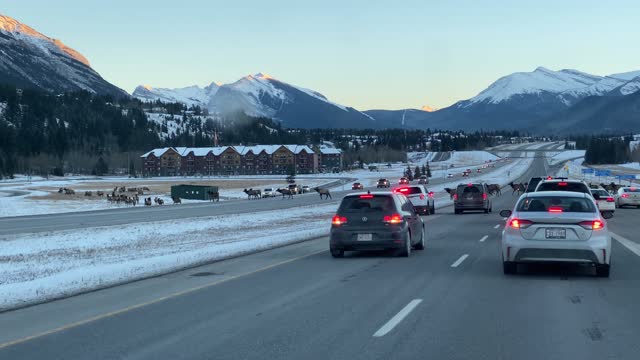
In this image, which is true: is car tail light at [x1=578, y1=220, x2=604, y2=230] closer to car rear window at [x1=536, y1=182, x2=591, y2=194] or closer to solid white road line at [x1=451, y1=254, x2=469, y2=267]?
solid white road line at [x1=451, y1=254, x2=469, y2=267]

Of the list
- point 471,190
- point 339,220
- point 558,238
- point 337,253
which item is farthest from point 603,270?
point 471,190

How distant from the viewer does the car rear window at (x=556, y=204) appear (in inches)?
559

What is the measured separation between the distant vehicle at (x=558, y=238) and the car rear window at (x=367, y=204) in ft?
15.7

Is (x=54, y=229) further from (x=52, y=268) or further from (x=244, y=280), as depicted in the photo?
(x=244, y=280)

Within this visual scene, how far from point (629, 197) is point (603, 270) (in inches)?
1340

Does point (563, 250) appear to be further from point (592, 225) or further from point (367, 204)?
point (367, 204)

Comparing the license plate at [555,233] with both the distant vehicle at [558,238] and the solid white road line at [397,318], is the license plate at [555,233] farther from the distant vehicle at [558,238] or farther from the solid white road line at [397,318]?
the solid white road line at [397,318]

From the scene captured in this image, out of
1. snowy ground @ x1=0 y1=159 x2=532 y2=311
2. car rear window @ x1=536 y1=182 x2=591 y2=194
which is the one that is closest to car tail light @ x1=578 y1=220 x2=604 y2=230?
snowy ground @ x1=0 y1=159 x2=532 y2=311

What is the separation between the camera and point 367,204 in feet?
60.8

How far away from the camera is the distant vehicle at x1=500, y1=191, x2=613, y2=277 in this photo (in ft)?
44.1

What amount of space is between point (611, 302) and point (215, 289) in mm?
6561

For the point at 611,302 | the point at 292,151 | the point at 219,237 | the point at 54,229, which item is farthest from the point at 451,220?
the point at 292,151

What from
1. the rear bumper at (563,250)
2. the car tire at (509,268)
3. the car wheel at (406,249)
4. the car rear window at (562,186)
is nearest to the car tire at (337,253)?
the car wheel at (406,249)

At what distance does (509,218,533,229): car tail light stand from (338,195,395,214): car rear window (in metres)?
4.78
